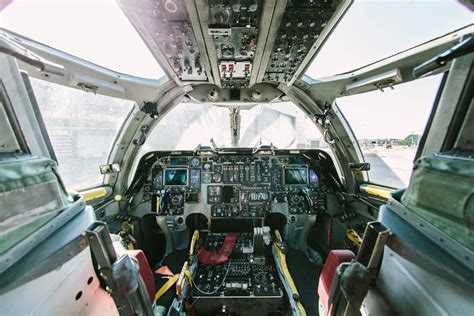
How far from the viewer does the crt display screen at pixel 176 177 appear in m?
4.12

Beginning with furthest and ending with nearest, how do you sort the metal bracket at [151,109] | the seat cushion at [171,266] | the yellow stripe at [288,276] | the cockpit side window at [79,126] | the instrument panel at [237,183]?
the instrument panel at [237,183] → the metal bracket at [151,109] → the seat cushion at [171,266] → the cockpit side window at [79,126] → the yellow stripe at [288,276]

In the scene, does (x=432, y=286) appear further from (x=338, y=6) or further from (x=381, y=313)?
(x=338, y=6)

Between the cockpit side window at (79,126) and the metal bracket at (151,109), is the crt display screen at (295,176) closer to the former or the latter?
the metal bracket at (151,109)

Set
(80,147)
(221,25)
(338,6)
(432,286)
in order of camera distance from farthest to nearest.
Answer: (80,147), (221,25), (338,6), (432,286)

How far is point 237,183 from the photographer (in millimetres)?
4086

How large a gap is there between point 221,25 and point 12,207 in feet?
5.31

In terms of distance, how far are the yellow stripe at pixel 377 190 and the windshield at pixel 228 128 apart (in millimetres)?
1049

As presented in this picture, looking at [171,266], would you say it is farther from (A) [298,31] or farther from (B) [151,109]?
(A) [298,31]

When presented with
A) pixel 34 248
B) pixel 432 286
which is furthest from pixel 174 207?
pixel 432 286

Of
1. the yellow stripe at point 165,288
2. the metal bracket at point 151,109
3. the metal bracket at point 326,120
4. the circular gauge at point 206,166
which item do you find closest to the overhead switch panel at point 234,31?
the metal bracket at point 151,109

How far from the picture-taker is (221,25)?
1.54 metres

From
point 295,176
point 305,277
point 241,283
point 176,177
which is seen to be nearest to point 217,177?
point 176,177

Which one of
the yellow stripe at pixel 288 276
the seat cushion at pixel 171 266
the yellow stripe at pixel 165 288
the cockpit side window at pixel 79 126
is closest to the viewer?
the yellow stripe at pixel 288 276

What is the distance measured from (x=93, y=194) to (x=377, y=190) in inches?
158
